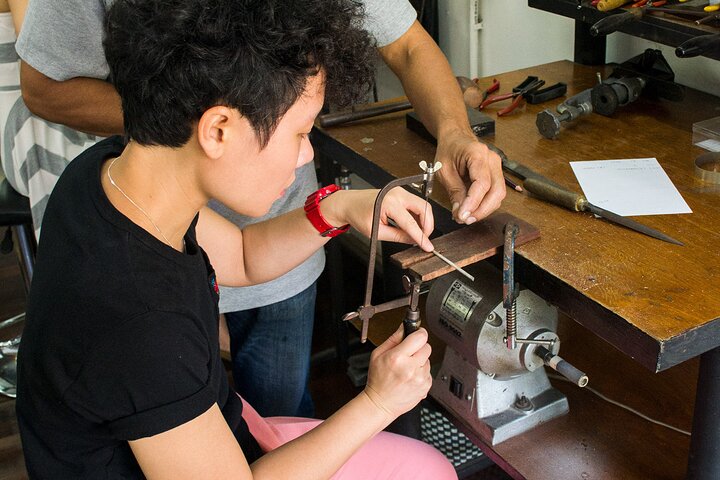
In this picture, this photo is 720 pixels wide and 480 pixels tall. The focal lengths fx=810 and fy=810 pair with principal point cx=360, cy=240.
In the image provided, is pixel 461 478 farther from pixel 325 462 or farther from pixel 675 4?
pixel 675 4

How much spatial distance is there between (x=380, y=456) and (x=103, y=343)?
23.8 inches

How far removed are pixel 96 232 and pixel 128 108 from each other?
16 cm

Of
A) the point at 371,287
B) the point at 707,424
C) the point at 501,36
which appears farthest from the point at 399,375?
the point at 501,36

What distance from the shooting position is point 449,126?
1.47 meters

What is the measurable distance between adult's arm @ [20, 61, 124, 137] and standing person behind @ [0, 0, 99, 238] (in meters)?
0.16

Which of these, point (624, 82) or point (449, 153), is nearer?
point (449, 153)

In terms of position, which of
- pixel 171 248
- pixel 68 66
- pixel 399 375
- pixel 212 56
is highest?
pixel 212 56

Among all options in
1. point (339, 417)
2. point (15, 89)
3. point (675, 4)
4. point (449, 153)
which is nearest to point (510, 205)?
point (449, 153)

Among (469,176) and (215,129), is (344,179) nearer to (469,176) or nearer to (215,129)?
(469,176)

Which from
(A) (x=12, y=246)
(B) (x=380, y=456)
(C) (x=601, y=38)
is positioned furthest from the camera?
(A) (x=12, y=246)

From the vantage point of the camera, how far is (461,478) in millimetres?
1943

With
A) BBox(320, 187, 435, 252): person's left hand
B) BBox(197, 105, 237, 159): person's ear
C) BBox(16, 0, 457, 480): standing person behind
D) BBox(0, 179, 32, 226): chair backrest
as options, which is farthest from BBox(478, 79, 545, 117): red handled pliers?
BBox(0, 179, 32, 226): chair backrest

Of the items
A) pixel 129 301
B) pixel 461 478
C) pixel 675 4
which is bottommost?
pixel 461 478

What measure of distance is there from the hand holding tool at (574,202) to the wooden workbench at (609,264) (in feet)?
0.04
